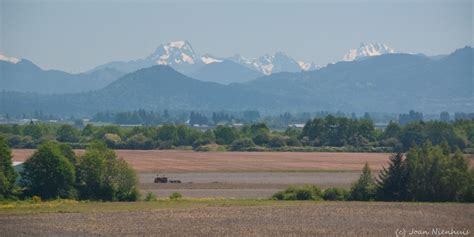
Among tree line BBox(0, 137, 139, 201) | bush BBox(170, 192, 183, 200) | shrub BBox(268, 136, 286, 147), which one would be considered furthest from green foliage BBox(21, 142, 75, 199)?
shrub BBox(268, 136, 286, 147)

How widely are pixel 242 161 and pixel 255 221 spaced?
60443 mm

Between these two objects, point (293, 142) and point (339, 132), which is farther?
point (339, 132)

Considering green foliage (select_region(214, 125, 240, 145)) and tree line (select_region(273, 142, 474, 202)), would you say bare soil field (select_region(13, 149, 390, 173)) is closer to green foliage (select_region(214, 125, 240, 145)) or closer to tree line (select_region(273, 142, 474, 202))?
green foliage (select_region(214, 125, 240, 145))

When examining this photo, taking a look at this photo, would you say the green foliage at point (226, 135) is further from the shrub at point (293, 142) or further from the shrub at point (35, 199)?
the shrub at point (35, 199)

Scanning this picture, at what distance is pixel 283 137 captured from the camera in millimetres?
148750

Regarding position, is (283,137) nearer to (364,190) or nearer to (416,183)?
(364,190)

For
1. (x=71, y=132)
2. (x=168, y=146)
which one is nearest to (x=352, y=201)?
(x=168, y=146)

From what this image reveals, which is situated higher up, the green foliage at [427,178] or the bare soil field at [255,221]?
the green foliage at [427,178]

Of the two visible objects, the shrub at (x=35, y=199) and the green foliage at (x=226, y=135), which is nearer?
the shrub at (x=35, y=199)

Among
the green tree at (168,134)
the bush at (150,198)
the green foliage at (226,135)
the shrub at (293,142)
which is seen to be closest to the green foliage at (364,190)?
the bush at (150,198)

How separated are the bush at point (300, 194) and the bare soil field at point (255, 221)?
6.69 meters

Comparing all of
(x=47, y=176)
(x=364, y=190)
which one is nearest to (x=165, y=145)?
(x=47, y=176)

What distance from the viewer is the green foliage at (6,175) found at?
65588mm

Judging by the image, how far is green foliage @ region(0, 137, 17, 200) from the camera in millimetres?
65588
